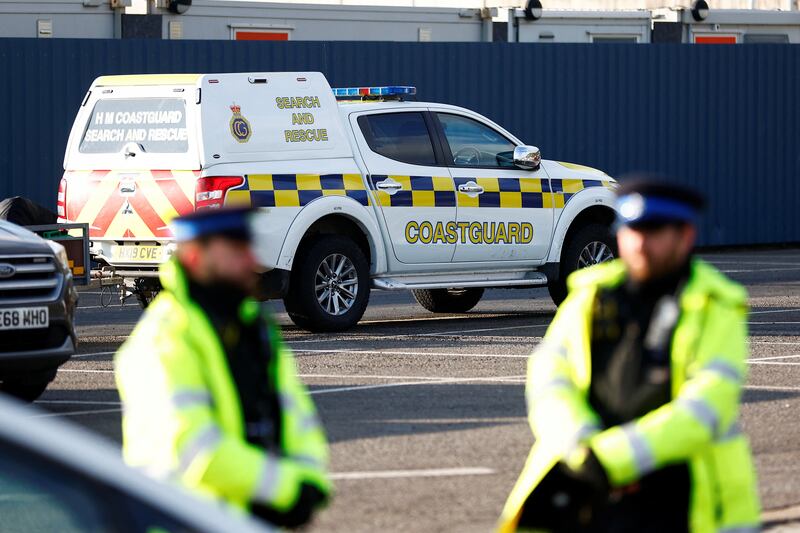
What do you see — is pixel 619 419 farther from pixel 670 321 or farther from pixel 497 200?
pixel 497 200

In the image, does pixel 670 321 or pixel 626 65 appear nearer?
pixel 670 321

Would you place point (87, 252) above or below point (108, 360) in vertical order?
above

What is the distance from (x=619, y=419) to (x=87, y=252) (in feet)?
25.9

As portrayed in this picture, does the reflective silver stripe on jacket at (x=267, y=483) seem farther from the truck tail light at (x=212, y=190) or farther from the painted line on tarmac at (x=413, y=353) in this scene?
the truck tail light at (x=212, y=190)

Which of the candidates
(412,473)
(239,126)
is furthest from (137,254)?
(412,473)

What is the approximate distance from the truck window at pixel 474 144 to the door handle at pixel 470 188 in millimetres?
200

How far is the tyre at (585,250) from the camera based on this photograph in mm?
13750

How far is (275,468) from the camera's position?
3375 millimetres

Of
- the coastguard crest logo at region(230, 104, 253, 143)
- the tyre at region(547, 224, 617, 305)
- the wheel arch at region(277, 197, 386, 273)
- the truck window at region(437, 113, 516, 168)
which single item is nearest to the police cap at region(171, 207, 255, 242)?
the wheel arch at region(277, 197, 386, 273)

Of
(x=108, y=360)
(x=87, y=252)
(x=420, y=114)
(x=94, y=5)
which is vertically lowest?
(x=108, y=360)

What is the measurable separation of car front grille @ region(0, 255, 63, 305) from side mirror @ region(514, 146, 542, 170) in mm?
5110

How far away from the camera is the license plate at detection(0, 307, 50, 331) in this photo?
8.84 m

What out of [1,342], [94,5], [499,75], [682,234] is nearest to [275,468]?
[682,234]

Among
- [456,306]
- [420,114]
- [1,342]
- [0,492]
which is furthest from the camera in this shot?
[456,306]
